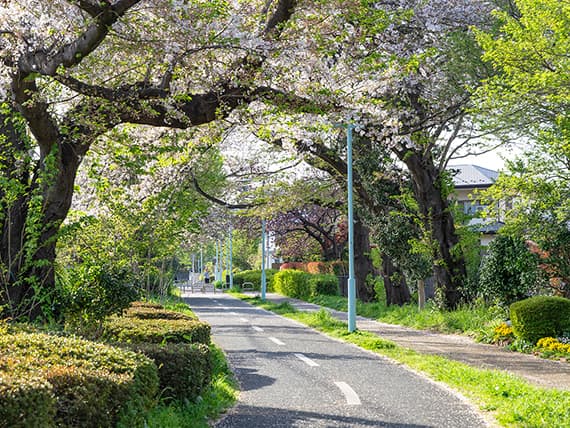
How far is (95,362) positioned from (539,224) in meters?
13.4

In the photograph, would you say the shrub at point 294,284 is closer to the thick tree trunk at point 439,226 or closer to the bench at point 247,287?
the bench at point 247,287

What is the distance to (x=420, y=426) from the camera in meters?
7.01

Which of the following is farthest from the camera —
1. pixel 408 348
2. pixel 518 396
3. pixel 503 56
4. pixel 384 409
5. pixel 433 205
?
pixel 433 205

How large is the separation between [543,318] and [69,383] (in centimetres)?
1174

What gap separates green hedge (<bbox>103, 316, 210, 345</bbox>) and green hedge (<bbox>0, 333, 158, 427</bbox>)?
320 centimetres

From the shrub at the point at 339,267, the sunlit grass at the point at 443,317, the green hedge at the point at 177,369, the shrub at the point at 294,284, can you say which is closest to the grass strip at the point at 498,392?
the green hedge at the point at 177,369

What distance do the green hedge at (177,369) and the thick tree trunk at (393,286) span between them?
58.3 feet

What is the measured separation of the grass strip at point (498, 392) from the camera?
7355mm

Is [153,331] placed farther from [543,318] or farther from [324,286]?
[324,286]

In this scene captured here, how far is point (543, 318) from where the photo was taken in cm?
1433

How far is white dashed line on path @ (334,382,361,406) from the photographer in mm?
8392

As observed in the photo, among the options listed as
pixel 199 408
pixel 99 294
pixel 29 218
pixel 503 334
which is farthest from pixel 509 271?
pixel 29 218

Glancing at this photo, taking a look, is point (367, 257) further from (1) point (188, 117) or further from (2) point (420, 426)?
(2) point (420, 426)

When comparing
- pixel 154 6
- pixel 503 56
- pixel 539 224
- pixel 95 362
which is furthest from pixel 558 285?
pixel 95 362
